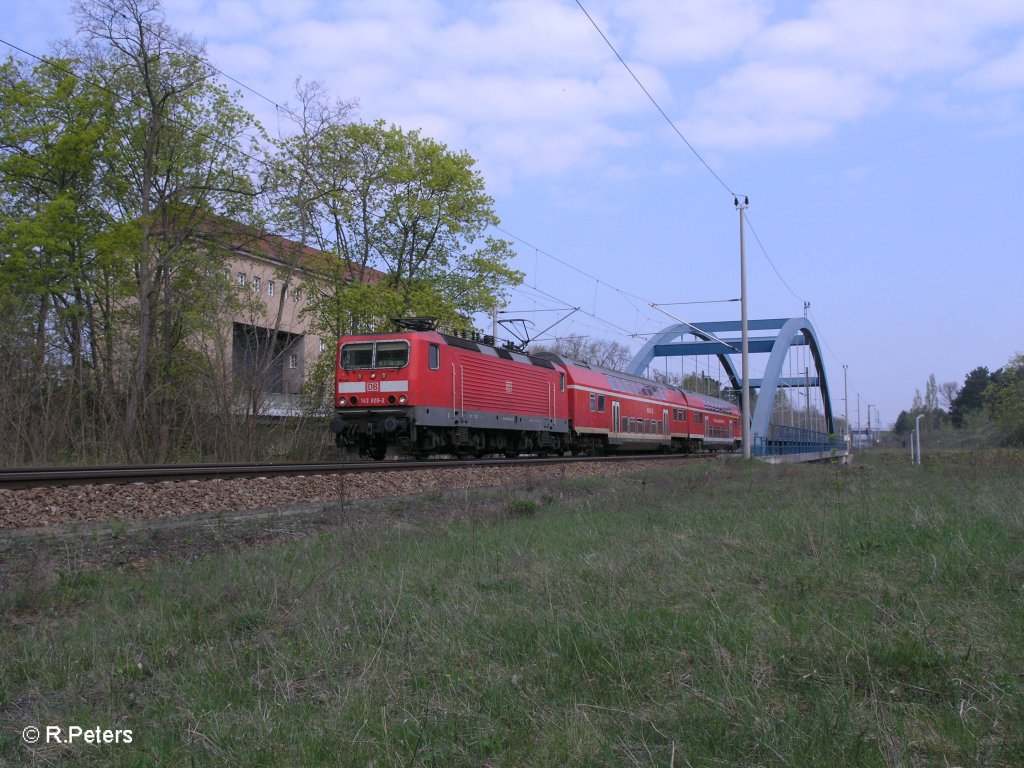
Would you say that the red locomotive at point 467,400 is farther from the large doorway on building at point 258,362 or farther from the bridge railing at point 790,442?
the bridge railing at point 790,442

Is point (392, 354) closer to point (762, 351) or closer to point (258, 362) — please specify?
point (258, 362)

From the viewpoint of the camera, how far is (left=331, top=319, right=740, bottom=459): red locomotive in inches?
787

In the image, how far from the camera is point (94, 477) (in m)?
11.5

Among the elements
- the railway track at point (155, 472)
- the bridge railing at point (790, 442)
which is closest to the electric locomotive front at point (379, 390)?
the railway track at point (155, 472)

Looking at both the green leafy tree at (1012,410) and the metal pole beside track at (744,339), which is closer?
the metal pole beside track at (744,339)

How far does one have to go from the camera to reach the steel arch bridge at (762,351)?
177ft

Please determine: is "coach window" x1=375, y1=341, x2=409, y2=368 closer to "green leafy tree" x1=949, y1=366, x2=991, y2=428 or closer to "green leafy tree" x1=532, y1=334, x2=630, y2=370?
"green leafy tree" x1=532, y1=334, x2=630, y2=370

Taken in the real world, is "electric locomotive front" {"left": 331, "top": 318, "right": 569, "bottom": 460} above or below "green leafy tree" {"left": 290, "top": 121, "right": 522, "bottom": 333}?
below

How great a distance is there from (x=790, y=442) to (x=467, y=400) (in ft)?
142

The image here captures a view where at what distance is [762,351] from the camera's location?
65938 mm

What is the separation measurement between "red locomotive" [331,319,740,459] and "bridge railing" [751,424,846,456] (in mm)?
14107

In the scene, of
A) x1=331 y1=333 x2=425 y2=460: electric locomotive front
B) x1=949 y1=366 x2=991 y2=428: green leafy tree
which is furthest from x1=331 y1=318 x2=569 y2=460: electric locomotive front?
x1=949 y1=366 x2=991 y2=428: green leafy tree

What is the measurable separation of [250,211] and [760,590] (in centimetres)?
2515

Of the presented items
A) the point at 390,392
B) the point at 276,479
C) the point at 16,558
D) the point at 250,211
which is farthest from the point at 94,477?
the point at 250,211
